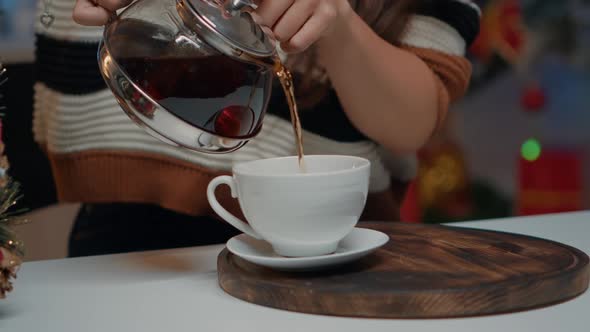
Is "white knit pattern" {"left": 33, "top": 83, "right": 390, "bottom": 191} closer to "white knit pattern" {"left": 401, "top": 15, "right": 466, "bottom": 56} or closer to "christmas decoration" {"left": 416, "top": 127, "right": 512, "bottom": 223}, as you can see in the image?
"white knit pattern" {"left": 401, "top": 15, "right": 466, "bottom": 56}

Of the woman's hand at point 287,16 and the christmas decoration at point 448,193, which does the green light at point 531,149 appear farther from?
the woman's hand at point 287,16

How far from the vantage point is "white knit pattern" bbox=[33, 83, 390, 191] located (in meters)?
1.02

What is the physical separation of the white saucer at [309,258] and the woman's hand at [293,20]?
0.18 meters

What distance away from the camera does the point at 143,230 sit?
1083 millimetres

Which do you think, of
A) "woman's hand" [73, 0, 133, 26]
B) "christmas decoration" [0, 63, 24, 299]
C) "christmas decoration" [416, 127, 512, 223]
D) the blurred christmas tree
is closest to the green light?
the blurred christmas tree

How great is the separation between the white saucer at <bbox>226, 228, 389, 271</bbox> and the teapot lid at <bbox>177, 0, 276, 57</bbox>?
0.17m

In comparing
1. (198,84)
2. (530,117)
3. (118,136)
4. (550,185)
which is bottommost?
(550,185)

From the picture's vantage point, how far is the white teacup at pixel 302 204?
2.08 ft

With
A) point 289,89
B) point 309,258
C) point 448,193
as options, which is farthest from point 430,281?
point 448,193

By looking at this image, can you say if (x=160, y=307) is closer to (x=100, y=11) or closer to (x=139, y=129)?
(x=100, y=11)

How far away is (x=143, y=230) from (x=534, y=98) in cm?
167

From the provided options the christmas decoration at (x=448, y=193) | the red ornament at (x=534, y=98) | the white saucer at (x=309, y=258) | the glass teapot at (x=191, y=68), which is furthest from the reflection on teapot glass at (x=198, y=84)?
the red ornament at (x=534, y=98)

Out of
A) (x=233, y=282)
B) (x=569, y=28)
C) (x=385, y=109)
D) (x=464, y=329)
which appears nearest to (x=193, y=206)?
(x=385, y=109)

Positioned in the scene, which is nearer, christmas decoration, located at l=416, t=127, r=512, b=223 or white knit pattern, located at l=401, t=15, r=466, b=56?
white knit pattern, located at l=401, t=15, r=466, b=56
